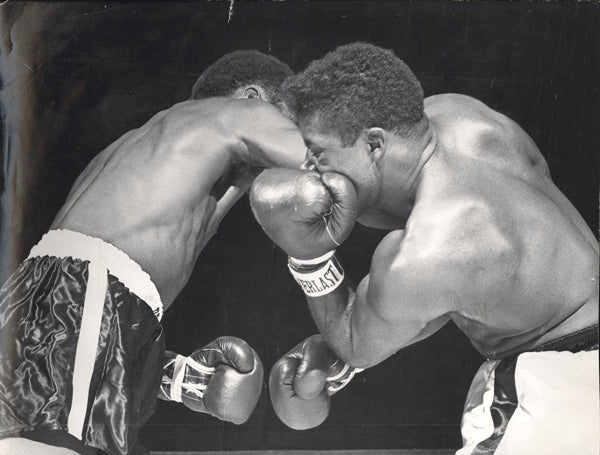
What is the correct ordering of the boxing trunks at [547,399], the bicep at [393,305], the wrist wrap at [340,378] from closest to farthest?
1. the bicep at [393,305]
2. the boxing trunks at [547,399]
3. the wrist wrap at [340,378]

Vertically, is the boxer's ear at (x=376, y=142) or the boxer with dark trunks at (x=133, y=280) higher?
the boxer's ear at (x=376, y=142)

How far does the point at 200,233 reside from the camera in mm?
2746

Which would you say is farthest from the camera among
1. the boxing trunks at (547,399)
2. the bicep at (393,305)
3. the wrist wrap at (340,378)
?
the wrist wrap at (340,378)

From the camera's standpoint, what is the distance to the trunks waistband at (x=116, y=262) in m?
2.68

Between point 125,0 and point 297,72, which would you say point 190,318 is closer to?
point 297,72

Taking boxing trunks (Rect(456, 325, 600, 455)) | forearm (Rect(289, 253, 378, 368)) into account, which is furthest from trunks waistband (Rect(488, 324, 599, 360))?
forearm (Rect(289, 253, 378, 368))

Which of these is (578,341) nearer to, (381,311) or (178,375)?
(381,311)

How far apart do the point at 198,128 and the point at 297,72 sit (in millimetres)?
350

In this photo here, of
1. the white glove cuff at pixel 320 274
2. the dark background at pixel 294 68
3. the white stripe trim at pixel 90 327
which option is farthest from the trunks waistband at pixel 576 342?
the white stripe trim at pixel 90 327

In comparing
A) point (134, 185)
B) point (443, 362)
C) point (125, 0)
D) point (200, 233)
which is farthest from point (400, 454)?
point (125, 0)

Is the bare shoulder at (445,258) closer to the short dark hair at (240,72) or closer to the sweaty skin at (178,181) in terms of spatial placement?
the sweaty skin at (178,181)

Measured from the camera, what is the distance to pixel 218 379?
2.77 metres

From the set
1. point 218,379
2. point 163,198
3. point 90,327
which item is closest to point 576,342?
point 218,379

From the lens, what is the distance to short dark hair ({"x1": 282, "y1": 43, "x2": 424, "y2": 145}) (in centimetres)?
259
